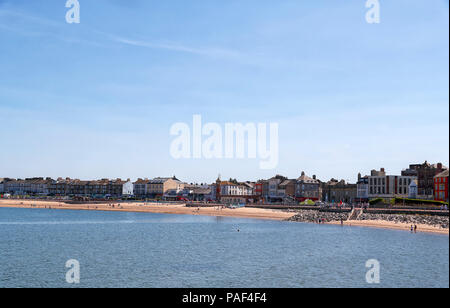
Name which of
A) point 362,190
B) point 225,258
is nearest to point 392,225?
point 225,258

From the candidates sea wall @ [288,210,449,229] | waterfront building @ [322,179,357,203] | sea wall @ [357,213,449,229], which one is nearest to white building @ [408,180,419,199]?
waterfront building @ [322,179,357,203]

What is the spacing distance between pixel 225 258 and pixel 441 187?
74.7 m

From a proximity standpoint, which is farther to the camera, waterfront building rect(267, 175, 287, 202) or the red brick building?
waterfront building rect(267, 175, 287, 202)

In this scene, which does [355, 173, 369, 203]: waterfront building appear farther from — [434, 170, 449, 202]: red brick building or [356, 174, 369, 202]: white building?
[434, 170, 449, 202]: red brick building

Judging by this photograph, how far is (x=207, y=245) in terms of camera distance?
5525 centimetres

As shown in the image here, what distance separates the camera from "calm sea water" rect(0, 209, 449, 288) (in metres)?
34.8

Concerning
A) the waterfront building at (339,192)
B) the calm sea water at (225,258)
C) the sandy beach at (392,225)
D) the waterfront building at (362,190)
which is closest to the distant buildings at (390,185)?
the waterfront building at (362,190)

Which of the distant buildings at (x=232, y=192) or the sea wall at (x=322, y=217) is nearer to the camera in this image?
the sea wall at (x=322, y=217)

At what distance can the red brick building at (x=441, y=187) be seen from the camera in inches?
3841

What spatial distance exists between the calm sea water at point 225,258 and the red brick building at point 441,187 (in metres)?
39.0

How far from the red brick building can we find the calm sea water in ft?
128

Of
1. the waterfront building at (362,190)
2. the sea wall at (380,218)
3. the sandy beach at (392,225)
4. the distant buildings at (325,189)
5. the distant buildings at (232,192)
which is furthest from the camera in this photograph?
the distant buildings at (232,192)

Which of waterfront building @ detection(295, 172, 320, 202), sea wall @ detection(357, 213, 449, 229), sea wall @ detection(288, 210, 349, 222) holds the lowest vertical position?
sea wall @ detection(288, 210, 349, 222)

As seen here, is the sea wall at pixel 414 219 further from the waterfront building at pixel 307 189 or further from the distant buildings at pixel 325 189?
the waterfront building at pixel 307 189
